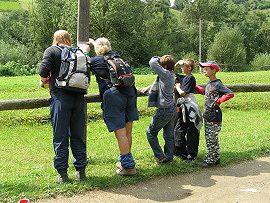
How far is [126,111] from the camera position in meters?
6.19

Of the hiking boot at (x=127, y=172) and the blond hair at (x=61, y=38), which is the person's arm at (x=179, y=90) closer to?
the hiking boot at (x=127, y=172)

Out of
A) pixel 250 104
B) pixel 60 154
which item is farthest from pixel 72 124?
pixel 250 104

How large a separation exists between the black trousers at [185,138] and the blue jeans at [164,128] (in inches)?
13.9

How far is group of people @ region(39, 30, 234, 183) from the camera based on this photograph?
18.6ft

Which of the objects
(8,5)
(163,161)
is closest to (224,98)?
(163,161)

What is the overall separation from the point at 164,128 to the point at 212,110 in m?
0.82

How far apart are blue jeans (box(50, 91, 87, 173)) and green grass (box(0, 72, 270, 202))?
0.33 m

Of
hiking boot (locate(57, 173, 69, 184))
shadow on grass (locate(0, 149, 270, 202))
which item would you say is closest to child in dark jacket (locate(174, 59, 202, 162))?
shadow on grass (locate(0, 149, 270, 202))

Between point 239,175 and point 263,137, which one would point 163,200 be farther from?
point 263,137

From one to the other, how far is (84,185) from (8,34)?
2226 inches

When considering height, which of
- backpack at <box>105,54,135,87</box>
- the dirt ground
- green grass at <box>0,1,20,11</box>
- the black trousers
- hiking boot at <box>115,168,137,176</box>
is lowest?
the dirt ground

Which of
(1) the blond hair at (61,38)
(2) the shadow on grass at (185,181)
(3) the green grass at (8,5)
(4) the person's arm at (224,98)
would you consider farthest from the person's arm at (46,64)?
(3) the green grass at (8,5)

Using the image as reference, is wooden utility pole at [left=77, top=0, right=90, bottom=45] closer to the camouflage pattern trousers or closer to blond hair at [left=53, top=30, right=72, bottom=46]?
blond hair at [left=53, top=30, right=72, bottom=46]

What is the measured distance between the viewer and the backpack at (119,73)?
5875mm
